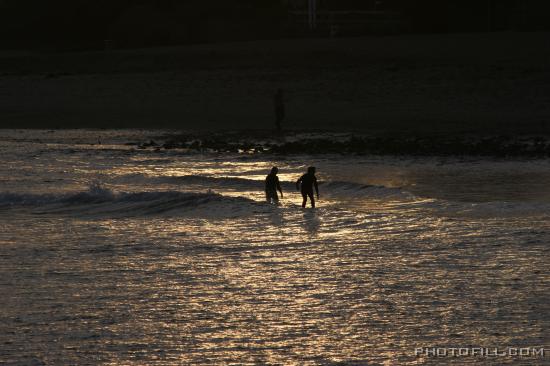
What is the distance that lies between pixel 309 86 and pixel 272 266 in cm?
2285

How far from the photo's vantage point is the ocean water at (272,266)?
10914mm

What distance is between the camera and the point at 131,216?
18.7m

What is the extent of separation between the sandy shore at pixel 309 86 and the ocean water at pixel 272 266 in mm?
8545

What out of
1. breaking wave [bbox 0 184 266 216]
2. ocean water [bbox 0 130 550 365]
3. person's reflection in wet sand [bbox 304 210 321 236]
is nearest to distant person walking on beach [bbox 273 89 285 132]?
ocean water [bbox 0 130 550 365]

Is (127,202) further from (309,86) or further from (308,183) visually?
(309,86)

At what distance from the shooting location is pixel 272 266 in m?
14.0

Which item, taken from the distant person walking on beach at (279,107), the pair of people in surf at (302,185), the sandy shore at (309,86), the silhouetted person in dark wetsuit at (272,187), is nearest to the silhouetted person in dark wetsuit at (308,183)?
the pair of people in surf at (302,185)

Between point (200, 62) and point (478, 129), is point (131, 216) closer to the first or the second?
point (478, 129)

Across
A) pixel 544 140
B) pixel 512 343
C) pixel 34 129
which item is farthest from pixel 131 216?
pixel 34 129

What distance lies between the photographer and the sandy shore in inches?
1267

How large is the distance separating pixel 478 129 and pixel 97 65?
1893 centimetres

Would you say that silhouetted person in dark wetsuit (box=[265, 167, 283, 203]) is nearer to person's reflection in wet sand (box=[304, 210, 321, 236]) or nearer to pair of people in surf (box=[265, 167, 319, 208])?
pair of people in surf (box=[265, 167, 319, 208])

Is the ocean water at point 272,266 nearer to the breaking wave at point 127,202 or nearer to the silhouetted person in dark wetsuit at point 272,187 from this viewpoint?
the breaking wave at point 127,202

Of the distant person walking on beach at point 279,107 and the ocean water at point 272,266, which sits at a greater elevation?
the distant person walking on beach at point 279,107
